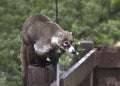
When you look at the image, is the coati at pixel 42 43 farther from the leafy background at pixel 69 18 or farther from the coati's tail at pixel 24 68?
the leafy background at pixel 69 18

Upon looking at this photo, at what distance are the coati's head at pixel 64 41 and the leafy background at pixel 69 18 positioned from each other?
2.00 m

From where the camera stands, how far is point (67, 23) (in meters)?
5.72

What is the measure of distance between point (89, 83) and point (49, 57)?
1.64 feet

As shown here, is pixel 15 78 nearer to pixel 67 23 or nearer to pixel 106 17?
pixel 67 23

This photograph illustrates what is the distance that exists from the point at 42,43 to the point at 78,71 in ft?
2.04

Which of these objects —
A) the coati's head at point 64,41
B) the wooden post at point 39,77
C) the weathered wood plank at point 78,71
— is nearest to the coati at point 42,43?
the coati's head at point 64,41

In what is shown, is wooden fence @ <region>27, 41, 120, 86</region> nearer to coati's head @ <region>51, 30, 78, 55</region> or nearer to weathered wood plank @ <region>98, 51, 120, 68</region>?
weathered wood plank @ <region>98, 51, 120, 68</region>

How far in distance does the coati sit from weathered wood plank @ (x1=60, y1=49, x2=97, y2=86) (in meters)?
0.15

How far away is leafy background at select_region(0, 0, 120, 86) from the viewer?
5.41 metres

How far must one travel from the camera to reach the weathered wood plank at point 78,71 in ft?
6.66

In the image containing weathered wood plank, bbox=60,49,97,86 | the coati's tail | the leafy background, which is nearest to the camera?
weathered wood plank, bbox=60,49,97,86

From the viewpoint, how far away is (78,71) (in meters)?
2.44

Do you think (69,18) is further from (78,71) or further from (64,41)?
(78,71)

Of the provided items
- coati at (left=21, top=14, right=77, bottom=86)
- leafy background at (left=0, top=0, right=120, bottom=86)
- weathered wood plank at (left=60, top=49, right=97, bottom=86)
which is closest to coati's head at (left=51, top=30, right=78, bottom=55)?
coati at (left=21, top=14, right=77, bottom=86)
